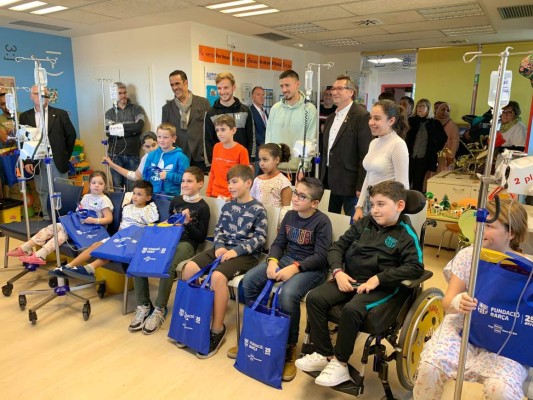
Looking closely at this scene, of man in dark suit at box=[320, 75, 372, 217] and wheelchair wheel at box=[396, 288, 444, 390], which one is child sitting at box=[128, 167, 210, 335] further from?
wheelchair wheel at box=[396, 288, 444, 390]

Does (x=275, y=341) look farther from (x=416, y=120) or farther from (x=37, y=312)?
(x=416, y=120)

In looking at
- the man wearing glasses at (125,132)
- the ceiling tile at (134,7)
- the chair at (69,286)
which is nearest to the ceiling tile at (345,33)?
the ceiling tile at (134,7)

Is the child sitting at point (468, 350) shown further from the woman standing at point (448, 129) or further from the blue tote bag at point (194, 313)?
the woman standing at point (448, 129)

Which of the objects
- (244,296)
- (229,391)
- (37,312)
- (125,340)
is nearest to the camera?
(229,391)

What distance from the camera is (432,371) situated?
1.64 meters

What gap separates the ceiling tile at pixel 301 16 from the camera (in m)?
4.59

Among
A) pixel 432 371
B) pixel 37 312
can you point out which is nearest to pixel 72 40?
pixel 37 312

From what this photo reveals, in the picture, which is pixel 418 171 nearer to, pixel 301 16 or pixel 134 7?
pixel 301 16

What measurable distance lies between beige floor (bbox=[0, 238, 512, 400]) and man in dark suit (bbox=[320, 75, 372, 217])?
3.60 ft

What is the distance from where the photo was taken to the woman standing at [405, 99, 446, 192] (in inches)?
210

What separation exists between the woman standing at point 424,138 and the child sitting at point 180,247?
3469 millimetres

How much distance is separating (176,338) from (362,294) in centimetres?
118

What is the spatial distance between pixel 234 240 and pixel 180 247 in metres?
0.39

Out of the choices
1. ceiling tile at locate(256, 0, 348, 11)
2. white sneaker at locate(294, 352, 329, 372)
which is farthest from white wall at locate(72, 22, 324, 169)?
white sneaker at locate(294, 352, 329, 372)
